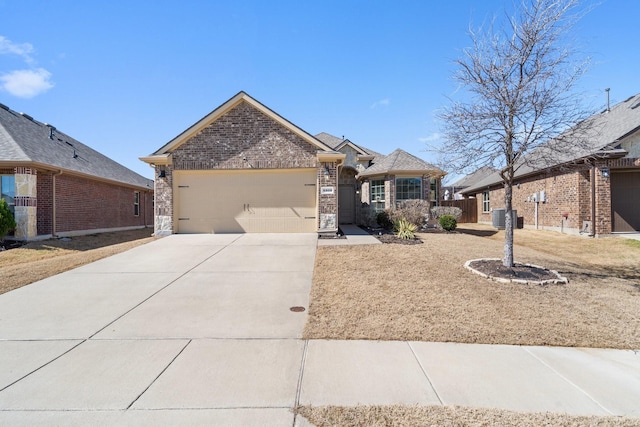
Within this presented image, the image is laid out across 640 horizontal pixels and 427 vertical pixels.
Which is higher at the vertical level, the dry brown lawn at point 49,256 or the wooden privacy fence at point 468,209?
the wooden privacy fence at point 468,209

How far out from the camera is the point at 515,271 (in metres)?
7.03

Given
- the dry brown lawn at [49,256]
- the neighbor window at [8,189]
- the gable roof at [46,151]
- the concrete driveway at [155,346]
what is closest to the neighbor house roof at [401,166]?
the concrete driveway at [155,346]

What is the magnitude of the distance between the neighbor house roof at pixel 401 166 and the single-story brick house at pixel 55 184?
47.7 ft

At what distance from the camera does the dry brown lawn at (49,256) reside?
7027mm

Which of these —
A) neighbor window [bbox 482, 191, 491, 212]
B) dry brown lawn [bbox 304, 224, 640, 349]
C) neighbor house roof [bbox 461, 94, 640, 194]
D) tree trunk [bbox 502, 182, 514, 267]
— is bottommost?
dry brown lawn [bbox 304, 224, 640, 349]

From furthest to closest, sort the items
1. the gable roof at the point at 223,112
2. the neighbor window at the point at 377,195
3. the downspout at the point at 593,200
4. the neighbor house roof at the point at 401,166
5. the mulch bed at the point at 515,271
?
the neighbor window at the point at 377,195 < the neighbor house roof at the point at 401,166 < the downspout at the point at 593,200 < the gable roof at the point at 223,112 < the mulch bed at the point at 515,271

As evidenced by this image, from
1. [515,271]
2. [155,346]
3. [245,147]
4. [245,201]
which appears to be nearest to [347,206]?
[245,201]

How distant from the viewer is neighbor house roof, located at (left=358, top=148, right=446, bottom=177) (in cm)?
1584

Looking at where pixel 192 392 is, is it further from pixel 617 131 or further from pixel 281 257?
pixel 617 131

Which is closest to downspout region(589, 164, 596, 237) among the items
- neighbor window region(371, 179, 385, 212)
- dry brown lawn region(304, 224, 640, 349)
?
dry brown lawn region(304, 224, 640, 349)

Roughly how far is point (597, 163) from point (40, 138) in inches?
995

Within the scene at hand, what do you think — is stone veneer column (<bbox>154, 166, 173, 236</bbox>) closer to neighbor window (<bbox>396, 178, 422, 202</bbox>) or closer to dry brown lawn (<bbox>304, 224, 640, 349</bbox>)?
dry brown lawn (<bbox>304, 224, 640, 349</bbox>)

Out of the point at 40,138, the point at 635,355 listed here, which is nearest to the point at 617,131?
the point at 635,355

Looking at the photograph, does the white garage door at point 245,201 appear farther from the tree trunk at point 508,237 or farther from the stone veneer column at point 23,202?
the tree trunk at point 508,237
